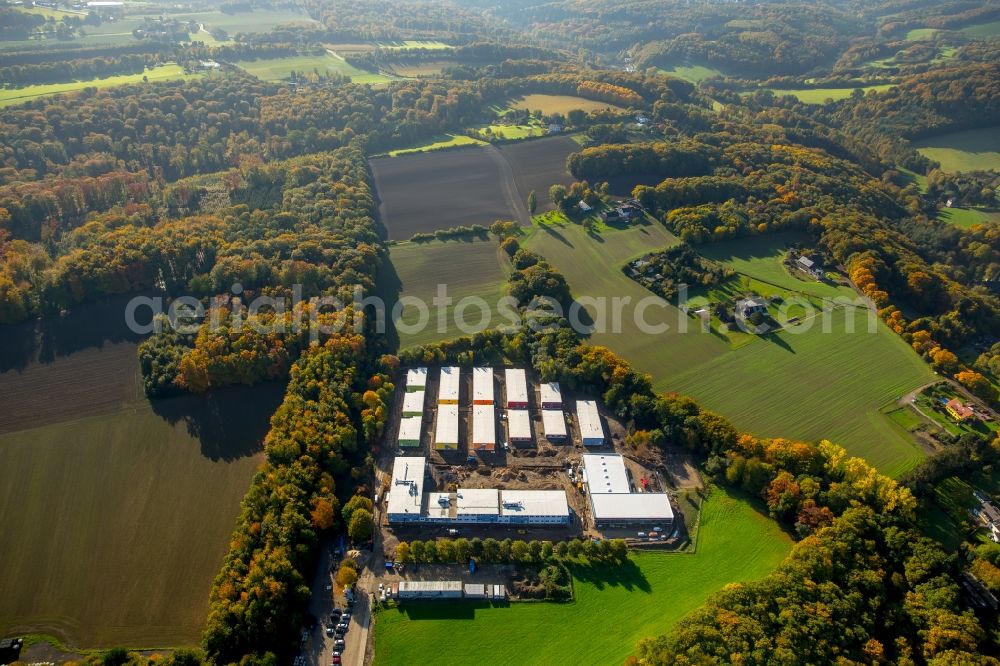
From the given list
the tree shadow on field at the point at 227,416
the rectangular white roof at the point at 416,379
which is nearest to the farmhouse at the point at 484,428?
the rectangular white roof at the point at 416,379

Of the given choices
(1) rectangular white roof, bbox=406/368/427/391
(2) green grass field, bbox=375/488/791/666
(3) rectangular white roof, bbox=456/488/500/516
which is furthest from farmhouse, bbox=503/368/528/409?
(2) green grass field, bbox=375/488/791/666

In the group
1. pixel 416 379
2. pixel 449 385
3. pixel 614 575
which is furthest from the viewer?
pixel 416 379

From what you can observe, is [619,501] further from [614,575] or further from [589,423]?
[589,423]

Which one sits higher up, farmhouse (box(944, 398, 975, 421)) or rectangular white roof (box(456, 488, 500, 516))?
rectangular white roof (box(456, 488, 500, 516))

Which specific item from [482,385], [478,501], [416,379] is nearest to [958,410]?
[482,385]

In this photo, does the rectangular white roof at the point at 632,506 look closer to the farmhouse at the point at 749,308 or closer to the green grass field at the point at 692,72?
the farmhouse at the point at 749,308

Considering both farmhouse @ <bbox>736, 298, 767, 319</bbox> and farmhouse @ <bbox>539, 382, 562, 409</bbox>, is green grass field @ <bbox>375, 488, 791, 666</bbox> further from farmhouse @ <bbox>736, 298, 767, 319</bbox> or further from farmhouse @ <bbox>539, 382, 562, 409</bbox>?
farmhouse @ <bbox>736, 298, 767, 319</bbox>
